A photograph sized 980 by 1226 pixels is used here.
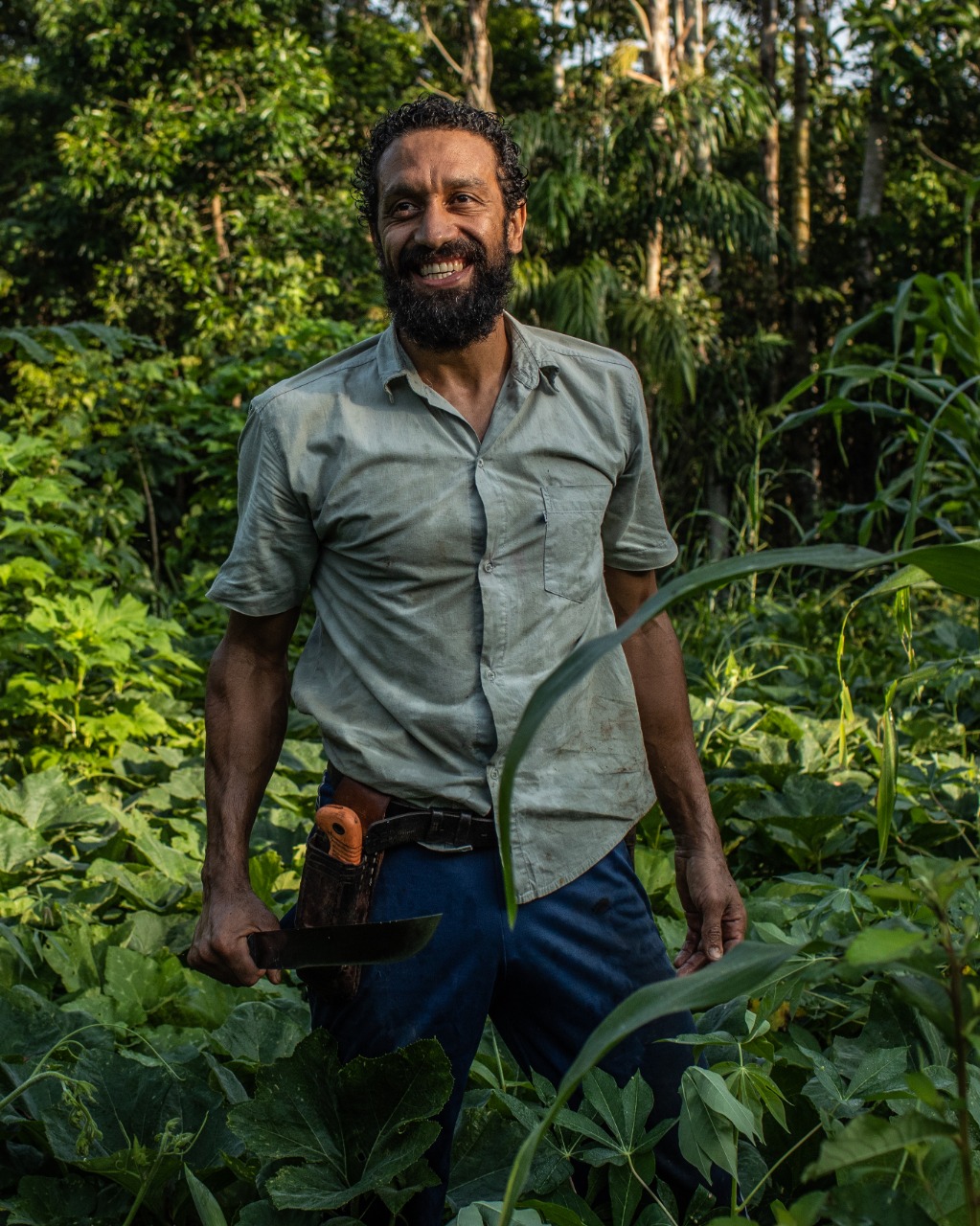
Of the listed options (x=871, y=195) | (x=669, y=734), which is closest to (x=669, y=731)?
(x=669, y=734)

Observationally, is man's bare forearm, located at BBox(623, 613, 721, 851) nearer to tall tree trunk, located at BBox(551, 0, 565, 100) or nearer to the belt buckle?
the belt buckle

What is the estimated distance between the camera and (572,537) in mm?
1810

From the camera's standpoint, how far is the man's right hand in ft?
5.60

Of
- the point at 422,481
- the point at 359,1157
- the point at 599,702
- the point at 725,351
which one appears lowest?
the point at 725,351

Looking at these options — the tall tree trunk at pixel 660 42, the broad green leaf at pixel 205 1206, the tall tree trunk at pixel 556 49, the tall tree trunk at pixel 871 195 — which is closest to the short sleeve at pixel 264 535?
the broad green leaf at pixel 205 1206

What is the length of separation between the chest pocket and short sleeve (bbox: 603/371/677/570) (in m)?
0.09

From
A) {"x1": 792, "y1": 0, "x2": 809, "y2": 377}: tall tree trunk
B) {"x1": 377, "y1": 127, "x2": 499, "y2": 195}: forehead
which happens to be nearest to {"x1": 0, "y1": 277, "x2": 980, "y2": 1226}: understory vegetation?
{"x1": 377, "y1": 127, "x2": 499, "y2": 195}: forehead

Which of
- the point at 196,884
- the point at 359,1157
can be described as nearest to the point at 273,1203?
the point at 359,1157

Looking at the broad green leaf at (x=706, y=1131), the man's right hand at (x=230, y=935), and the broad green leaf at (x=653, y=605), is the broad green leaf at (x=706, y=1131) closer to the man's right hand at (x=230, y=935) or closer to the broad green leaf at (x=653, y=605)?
the broad green leaf at (x=653, y=605)

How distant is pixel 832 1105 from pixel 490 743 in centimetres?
60

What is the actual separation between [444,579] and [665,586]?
0.98 meters

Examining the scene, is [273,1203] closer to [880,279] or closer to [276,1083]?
[276,1083]

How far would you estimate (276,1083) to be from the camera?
1.51 meters

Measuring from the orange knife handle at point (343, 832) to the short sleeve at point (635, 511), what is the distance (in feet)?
1.94
